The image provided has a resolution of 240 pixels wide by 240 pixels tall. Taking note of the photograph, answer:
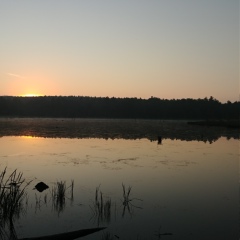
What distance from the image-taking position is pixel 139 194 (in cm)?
1362

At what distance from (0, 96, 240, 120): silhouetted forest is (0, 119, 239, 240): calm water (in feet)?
482

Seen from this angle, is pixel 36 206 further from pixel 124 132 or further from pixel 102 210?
pixel 124 132

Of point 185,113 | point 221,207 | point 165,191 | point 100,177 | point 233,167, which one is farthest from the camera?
point 185,113

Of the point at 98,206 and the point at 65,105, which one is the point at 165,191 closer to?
the point at 98,206

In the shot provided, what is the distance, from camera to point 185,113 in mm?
170750

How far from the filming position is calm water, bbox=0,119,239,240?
9.75m

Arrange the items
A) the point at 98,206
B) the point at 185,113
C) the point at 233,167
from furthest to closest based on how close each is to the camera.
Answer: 1. the point at 185,113
2. the point at 233,167
3. the point at 98,206

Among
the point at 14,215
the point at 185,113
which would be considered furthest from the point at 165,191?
the point at 185,113

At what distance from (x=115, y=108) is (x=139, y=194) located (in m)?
163

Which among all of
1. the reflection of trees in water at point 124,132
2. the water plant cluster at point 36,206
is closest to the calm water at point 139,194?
the water plant cluster at point 36,206

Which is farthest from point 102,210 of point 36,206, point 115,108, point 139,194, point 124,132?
point 115,108

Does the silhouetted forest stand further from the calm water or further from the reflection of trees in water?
the calm water

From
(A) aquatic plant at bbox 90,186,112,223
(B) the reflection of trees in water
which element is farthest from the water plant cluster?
(B) the reflection of trees in water

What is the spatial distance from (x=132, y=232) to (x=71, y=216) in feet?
7.54
